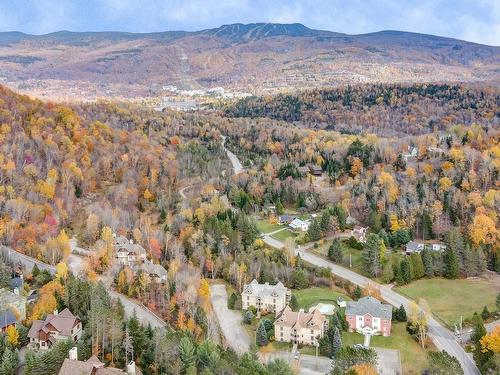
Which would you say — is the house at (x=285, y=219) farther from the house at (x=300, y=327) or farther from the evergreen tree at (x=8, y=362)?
the evergreen tree at (x=8, y=362)

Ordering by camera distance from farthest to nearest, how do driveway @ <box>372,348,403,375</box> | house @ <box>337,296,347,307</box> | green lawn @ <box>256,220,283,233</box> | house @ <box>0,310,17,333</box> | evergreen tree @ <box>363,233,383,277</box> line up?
green lawn @ <box>256,220,283,233</box> < evergreen tree @ <box>363,233,383,277</box> < house @ <box>337,296,347,307</box> < house @ <box>0,310,17,333</box> < driveway @ <box>372,348,403,375</box>

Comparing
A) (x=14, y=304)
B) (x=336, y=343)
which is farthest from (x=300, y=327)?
(x=14, y=304)

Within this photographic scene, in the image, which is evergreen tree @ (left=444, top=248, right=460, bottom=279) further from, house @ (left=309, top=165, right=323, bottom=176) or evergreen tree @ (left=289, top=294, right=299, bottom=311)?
house @ (left=309, top=165, right=323, bottom=176)

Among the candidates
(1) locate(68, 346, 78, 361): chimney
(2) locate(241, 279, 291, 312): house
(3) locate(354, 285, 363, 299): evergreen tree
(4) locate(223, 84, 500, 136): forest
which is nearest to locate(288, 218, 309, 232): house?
(3) locate(354, 285, 363, 299): evergreen tree

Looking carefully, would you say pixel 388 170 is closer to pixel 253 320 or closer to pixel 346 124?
pixel 253 320

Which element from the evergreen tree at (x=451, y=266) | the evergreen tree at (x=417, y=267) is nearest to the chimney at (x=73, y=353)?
the evergreen tree at (x=417, y=267)

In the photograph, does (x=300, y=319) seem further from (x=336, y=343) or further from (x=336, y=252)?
(x=336, y=252)

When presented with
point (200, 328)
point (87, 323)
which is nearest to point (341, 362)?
point (200, 328)
